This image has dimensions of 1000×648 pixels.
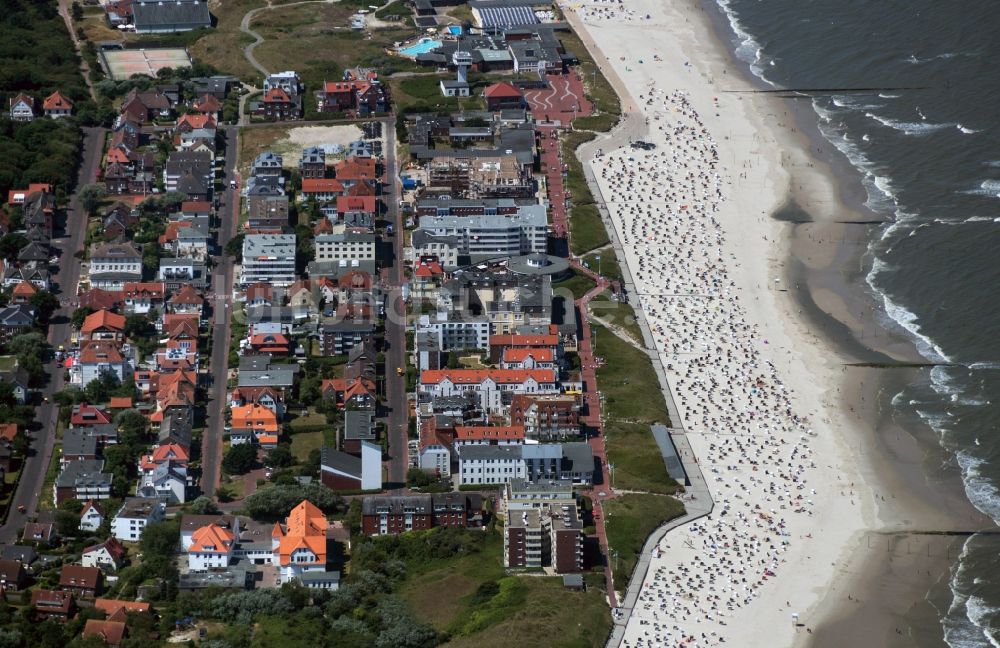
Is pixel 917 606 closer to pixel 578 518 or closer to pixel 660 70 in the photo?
pixel 578 518

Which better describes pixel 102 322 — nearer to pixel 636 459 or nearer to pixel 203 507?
pixel 203 507

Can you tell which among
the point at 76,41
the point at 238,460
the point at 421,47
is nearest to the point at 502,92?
the point at 421,47

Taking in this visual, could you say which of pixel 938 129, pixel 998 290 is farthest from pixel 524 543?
pixel 938 129

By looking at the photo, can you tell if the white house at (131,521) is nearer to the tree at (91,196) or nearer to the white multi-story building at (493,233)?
the white multi-story building at (493,233)

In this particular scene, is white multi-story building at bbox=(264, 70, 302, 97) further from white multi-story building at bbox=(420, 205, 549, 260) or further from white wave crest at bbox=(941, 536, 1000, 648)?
white wave crest at bbox=(941, 536, 1000, 648)

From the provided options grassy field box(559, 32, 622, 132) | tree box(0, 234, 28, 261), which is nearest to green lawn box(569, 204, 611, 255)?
grassy field box(559, 32, 622, 132)

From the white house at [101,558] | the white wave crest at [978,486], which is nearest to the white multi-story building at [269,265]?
the white house at [101,558]
